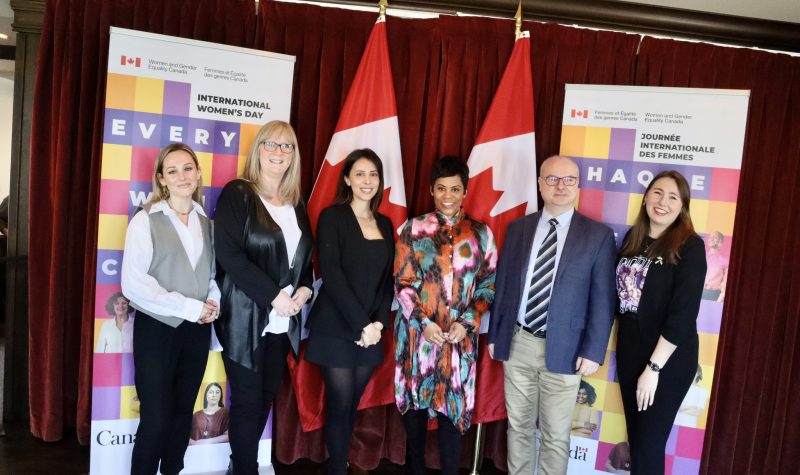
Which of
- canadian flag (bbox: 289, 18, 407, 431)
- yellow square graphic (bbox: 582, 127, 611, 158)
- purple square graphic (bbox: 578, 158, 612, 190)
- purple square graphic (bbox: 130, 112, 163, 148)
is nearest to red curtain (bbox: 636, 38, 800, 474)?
yellow square graphic (bbox: 582, 127, 611, 158)

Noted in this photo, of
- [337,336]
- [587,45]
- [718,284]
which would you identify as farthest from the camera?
[587,45]

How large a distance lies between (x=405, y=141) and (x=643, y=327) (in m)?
1.56

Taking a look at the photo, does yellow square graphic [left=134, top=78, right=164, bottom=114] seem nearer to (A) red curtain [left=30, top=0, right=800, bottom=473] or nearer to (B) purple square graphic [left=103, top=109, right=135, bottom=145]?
(B) purple square graphic [left=103, top=109, right=135, bottom=145]

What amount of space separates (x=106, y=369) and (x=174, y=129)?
1.19 metres

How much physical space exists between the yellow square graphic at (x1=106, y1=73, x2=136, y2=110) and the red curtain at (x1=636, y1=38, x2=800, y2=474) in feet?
8.87

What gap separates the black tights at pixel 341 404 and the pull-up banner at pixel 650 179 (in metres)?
1.23

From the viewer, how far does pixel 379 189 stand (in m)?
2.29

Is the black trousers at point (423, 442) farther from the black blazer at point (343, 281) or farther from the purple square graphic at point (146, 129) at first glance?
the purple square graphic at point (146, 129)

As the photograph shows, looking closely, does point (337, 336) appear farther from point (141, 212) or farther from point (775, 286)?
point (775, 286)

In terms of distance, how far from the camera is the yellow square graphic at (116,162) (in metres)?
2.20

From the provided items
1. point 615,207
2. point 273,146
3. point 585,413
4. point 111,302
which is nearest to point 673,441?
point 585,413

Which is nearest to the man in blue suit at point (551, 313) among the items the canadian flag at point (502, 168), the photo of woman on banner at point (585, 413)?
the canadian flag at point (502, 168)

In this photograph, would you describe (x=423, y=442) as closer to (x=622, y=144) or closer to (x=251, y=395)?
(x=251, y=395)

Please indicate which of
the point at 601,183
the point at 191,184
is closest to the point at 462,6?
the point at 601,183
